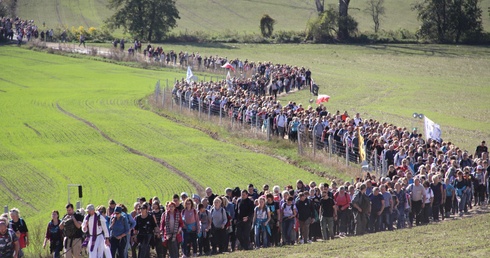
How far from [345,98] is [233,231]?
34371 mm

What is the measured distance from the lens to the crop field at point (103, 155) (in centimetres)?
2594

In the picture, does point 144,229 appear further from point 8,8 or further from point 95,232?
point 8,8

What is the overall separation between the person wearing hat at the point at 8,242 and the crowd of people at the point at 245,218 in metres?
0.02

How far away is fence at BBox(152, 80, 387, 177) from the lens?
95.7 ft

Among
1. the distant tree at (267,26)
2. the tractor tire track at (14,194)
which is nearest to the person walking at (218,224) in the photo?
the tractor tire track at (14,194)

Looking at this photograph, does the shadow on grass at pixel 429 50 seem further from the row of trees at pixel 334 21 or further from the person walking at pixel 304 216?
the person walking at pixel 304 216

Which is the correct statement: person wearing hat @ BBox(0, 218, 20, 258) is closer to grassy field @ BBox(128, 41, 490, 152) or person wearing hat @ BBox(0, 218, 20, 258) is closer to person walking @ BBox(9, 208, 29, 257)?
person walking @ BBox(9, 208, 29, 257)

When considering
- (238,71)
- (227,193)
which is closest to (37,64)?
(238,71)

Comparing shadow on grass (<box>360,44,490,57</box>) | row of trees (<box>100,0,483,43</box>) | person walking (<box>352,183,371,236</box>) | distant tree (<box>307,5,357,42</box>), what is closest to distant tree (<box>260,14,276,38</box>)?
row of trees (<box>100,0,483,43</box>)

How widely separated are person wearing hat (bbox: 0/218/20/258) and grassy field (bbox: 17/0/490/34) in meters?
77.7

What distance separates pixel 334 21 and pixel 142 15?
20.4 meters

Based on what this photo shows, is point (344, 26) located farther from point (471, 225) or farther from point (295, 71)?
point (471, 225)

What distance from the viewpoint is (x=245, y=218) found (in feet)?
61.1

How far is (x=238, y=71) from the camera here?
2415 inches
